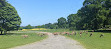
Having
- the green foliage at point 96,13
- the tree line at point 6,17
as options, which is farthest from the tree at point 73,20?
A: the tree line at point 6,17

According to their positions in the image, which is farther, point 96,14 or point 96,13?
point 96,13

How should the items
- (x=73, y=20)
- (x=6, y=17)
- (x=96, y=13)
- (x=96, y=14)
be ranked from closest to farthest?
(x=6, y=17), (x=96, y=14), (x=96, y=13), (x=73, y=20)

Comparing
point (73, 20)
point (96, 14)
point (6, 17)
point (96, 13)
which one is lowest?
point (6, 17)

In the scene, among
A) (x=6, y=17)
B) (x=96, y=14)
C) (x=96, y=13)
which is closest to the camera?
(x=6, y=17)

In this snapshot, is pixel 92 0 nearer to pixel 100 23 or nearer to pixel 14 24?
pixel 100 23

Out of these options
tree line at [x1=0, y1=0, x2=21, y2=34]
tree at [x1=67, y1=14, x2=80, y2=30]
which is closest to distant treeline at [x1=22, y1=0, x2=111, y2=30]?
tree line at [x1=0, y1=0, x2=21, y2=34]

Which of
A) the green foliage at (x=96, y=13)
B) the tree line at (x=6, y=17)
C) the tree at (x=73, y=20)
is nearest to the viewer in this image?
the tree line at (x=6, y=17)

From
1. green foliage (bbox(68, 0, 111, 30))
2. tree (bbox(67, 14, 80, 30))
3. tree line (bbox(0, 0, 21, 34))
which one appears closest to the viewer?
tree line (bbox(0, 0, 21, 34))

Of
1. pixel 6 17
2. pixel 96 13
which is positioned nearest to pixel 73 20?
pixel 96 13

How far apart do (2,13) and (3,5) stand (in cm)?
438

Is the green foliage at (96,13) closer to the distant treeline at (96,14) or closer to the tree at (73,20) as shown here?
the distant treeline at (96,14)

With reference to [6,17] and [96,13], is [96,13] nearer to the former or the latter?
[96,13]

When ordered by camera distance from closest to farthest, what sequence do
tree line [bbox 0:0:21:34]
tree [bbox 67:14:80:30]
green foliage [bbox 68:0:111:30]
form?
tree line [bbox 0:0:21:34]
green foliage [bbox 68:0:111:30]
tree [bbox 67:14:80:30]

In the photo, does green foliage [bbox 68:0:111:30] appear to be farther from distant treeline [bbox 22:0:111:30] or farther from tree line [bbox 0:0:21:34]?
tree line [bbox 0:0:21:34]
